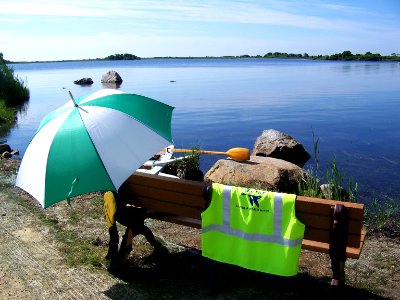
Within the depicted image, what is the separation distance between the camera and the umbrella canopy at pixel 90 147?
4219mm

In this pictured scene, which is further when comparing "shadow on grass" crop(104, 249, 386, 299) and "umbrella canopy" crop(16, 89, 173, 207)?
"shadow on grass" crop(104, 249, 386, 299)

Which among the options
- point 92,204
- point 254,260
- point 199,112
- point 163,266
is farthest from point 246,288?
point 199,112

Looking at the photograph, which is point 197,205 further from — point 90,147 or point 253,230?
point 90,147

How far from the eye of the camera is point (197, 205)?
16.1 ft

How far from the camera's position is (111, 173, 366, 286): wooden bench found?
406 centimetres

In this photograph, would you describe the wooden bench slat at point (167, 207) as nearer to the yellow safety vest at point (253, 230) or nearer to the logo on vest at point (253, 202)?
the yellow safety vest at point (253, 230)

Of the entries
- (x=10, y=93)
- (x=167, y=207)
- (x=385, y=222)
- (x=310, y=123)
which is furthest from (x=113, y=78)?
(x=167, y=207)

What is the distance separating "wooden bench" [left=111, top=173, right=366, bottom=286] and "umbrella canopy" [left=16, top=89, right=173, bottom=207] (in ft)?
2.10

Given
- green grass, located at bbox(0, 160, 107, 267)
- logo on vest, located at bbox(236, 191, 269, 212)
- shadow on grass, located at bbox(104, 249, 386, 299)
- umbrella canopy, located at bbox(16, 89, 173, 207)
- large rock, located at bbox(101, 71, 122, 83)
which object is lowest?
large rock, located at bbox(101, 71, 122, 83)

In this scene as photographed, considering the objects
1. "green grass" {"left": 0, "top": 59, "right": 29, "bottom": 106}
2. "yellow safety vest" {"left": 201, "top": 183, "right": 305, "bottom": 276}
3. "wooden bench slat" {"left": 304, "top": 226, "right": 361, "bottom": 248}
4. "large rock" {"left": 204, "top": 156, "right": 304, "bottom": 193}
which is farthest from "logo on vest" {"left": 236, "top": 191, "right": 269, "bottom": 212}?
"green grass" {"left": 0, "top": 59, "right": 29, "bottom": 106}

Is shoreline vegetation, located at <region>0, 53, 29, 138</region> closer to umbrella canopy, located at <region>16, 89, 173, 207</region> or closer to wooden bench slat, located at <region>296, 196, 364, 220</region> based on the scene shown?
umbrella canopy, located at <region>16, 89, 173, 207</region>

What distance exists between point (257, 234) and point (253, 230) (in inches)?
2.1

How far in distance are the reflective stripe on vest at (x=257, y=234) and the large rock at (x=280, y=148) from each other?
32.0ft

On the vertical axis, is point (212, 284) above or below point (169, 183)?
below
